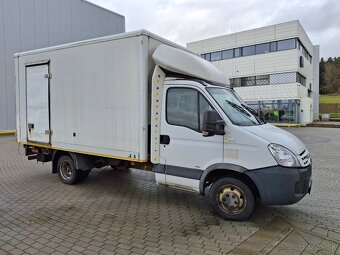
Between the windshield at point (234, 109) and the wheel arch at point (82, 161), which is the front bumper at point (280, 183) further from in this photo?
the wheel arch at point (82, 161)

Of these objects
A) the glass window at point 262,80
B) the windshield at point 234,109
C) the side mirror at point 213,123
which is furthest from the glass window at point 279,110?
the side mirror at point 213,123

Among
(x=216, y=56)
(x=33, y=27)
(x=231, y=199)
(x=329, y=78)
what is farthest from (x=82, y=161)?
(x=329, y=78)

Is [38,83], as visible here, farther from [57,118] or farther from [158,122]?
[158,122]

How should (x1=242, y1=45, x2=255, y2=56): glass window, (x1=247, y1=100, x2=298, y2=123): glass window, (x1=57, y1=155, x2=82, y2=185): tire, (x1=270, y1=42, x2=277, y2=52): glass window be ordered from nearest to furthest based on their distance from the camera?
(x1=57, y1=155, x2=82, y2=185): tire
(x1=247, y1=100, x2=298, y2=123): glass window
(x1=270, y1=42, x2=277, y2=52): glass window
(x1=242, y1=45, x2=255, y2=56): glass window

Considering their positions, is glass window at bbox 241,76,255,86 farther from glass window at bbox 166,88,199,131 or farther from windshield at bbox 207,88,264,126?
glass window at bbox 166,88,199,131

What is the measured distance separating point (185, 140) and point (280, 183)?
173 cm

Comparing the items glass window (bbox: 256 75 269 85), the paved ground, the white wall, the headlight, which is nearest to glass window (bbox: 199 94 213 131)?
the headlight

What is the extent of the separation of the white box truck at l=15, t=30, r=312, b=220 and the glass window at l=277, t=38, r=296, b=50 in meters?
28.6

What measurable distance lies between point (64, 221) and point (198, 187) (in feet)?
7.78

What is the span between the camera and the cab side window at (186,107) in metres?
5.05

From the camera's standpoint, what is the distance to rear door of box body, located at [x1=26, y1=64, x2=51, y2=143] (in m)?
7.12

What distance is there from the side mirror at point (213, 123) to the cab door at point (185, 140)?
14cm

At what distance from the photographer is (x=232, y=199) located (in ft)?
16.0

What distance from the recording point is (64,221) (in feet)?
16.1
